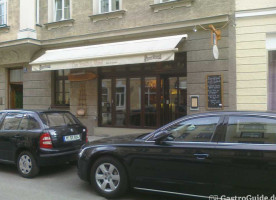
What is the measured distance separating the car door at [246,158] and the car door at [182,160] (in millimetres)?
158

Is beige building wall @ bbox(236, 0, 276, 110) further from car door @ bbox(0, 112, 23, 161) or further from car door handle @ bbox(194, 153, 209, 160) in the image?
car door @ bbox(0, 112, 23, 161)

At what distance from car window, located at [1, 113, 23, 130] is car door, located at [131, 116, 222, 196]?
3.30 m

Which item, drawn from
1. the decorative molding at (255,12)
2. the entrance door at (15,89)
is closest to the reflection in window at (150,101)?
the decorative molding at (255,12)

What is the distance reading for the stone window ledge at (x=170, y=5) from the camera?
9.50 meters

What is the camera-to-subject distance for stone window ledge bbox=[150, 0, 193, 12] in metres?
9.50

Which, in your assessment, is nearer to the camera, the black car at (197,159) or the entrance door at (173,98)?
the black car at (197,159)

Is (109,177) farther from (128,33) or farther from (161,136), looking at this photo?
(128,33)

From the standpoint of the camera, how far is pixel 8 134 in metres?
6.44

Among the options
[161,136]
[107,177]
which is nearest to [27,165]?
[107,177]

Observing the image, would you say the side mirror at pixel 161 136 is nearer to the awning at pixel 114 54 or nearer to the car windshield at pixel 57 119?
the car windshield at pixel 57 119

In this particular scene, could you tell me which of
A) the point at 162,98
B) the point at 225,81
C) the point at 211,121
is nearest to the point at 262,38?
the point at 225,81

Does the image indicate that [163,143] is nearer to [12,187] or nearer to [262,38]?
[12,187]

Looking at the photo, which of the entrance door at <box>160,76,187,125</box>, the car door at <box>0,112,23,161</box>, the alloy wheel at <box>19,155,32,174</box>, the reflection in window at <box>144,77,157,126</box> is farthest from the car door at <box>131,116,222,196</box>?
the reflection in window at <box>144,77,157,126</box>

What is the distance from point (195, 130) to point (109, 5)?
8.34m
